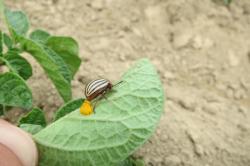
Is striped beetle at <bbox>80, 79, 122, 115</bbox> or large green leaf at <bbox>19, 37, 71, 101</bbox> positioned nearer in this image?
striped beetle at <bbox>80, 79, 122, 115</bbox>

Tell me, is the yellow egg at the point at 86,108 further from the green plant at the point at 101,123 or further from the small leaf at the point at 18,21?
the small leaf at the point at 18,21

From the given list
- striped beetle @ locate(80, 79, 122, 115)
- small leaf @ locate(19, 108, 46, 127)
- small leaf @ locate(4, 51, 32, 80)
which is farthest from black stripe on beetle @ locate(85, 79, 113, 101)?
small leaf @ locate(4, 51, 32, 80)

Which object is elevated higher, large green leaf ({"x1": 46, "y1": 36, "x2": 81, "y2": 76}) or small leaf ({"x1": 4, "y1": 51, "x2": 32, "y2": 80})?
small leaf ({"x1": 4, "y1": 51, "x2": 32, "y2": 80})

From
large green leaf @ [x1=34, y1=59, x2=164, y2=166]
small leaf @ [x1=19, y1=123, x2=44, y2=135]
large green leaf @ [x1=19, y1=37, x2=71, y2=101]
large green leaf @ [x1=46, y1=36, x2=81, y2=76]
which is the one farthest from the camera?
large green leaf @ [x1=46, y1=36, x2=81, y2=76]

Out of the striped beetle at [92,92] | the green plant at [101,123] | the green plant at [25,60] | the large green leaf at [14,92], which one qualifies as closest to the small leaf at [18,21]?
the green plant at [25,60]

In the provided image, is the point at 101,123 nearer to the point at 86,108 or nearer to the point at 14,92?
the point at 86,108

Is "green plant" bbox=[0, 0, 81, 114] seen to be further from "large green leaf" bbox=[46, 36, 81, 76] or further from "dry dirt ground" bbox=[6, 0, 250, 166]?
"dry dirt ground" bbox=[6, 0, 250, 166]
